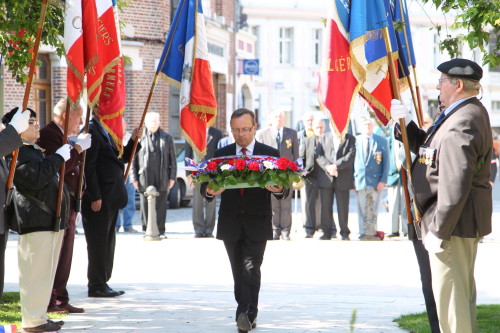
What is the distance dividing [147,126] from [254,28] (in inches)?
1624

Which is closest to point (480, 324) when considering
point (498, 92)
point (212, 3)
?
point (212, 3)

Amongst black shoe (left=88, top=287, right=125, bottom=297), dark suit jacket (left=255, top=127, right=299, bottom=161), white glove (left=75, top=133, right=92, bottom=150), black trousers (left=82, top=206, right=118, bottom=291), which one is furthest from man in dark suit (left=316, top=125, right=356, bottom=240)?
white glove (left=75, top=133, right=92, bottom=150)

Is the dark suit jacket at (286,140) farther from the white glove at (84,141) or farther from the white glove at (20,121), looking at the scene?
the white glove at (20,121)

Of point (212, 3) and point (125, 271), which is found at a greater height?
point (212, 3)

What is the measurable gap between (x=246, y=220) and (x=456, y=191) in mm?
2581

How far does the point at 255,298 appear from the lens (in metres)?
8.59

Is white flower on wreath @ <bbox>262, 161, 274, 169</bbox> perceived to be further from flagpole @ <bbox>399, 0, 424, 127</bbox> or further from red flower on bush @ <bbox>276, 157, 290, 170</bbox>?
flagpole @ <bbox>399, 0, 424, 127</bbox>

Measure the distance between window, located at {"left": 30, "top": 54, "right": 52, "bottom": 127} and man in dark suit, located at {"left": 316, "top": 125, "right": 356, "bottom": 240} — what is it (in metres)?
11.0

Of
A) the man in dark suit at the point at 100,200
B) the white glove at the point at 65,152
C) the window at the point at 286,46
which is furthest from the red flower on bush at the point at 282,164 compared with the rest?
the window at the point at 286,46

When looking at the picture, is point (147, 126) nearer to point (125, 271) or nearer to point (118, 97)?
point (125, 271)

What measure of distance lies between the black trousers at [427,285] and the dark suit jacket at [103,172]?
13.2 ft

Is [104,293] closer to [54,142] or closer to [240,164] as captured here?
[54,142]

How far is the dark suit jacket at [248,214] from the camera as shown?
862 cm

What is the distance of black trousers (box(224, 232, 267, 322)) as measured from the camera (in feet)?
28.0
